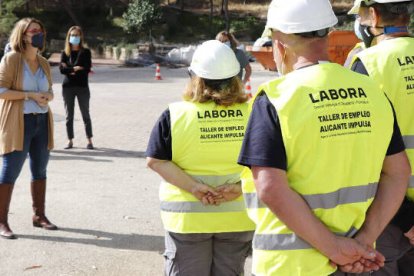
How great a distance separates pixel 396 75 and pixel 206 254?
1.39 metres

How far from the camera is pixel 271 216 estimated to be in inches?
97.9

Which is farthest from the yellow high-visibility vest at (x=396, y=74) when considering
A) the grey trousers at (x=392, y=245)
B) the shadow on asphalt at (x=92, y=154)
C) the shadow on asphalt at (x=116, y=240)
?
the shadow on asphalt at (x=92, y=154)

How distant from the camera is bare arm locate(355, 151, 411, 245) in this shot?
8.50 ft

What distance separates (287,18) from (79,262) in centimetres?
360

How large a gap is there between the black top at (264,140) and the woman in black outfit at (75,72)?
8015 mm

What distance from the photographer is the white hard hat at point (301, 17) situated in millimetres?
2463

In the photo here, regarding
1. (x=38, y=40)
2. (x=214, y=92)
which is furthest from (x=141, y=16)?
(x=214, y=92)

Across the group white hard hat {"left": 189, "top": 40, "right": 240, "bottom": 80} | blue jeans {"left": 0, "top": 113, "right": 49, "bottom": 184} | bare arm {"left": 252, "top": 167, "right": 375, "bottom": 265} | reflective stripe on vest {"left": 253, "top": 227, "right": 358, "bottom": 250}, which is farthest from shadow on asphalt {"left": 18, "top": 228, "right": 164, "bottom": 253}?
bare arm {"left": 252, "top": 167, "right": 375, "bottom": 265}

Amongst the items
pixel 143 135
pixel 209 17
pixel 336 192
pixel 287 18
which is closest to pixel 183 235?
pixel 336 192

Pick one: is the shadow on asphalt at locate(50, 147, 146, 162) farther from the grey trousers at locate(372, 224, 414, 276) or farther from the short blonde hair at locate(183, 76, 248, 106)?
the grey trousers at locate(372, 224, 414, 276)

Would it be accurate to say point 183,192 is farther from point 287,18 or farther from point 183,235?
point 287,18

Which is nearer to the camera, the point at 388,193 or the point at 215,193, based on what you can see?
the point at 388,193

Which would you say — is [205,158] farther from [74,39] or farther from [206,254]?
[74,39]

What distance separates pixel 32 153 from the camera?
19.9 feet
